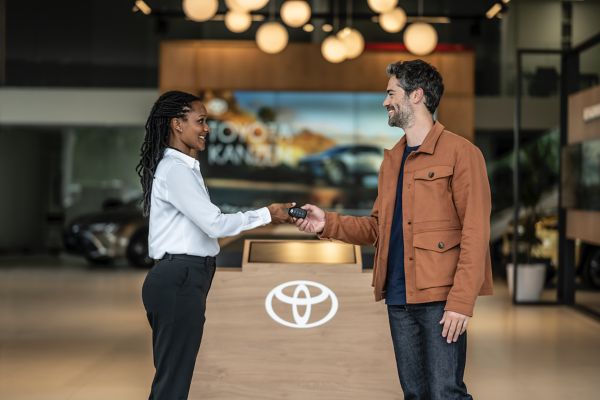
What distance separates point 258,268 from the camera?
4.54 meters

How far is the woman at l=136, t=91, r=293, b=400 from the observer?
3197mm

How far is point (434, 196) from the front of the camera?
2.95m

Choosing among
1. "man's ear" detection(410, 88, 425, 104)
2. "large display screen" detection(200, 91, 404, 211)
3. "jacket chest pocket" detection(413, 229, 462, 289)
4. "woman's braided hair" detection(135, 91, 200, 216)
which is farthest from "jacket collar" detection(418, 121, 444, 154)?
"large display screen" detection(200, 91, 404, 211)

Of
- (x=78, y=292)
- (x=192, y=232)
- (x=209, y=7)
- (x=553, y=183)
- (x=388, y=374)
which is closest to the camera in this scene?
(x=192, y=232)

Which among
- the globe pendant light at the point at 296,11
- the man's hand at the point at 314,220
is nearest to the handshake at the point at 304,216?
the man's hand at the point at 314,220

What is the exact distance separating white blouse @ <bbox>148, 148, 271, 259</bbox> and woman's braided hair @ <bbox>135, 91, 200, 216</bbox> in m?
0.04

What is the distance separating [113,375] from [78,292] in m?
5.22

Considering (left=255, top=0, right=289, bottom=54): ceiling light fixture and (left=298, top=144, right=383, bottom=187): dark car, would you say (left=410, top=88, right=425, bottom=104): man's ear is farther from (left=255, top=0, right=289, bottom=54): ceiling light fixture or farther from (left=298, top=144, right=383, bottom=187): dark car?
(left=298, top=144, right=383, bottom=187): dark car

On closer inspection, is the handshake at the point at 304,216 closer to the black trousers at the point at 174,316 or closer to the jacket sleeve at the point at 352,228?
the jacket sleeve at the point at 352,228

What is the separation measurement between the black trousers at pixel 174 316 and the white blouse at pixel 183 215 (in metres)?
0.05

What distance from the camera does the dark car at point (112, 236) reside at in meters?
14.2

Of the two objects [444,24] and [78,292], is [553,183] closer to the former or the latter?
[444,24]

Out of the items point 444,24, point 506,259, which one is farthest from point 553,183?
point 444,24

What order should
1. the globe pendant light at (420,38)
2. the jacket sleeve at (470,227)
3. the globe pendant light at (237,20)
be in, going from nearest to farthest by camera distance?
1. the jacket sleeve at (470,227)
2. the globe pendant light at (420,38)
3. the globe pendant light at (237,20)
